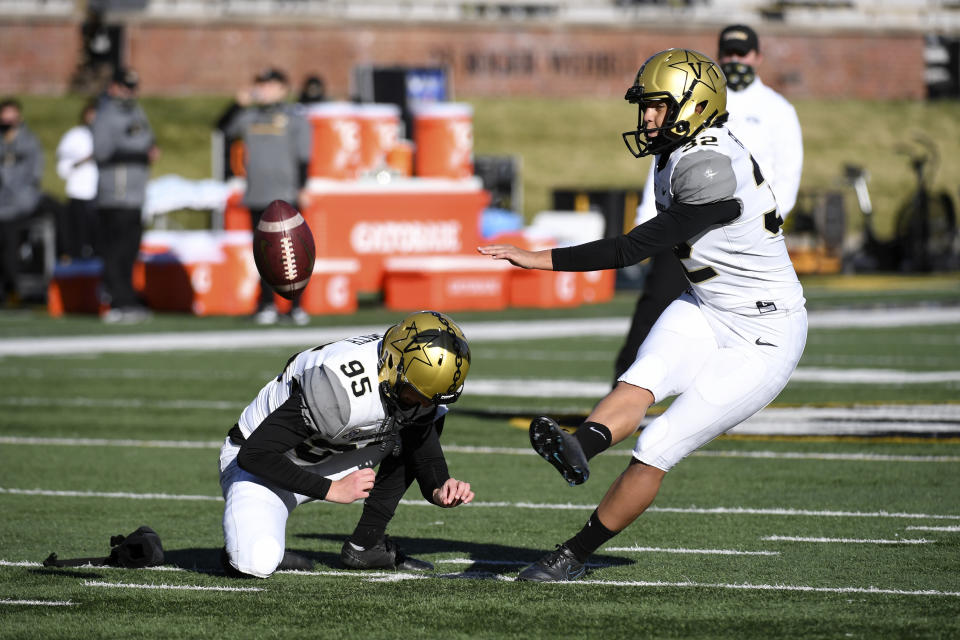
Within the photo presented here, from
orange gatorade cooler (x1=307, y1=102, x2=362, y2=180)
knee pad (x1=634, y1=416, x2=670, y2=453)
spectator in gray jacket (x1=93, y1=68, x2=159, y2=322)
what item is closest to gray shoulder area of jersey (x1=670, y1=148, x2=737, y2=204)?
knee pad (x1=634, y1=416, x2=670, y2=453)

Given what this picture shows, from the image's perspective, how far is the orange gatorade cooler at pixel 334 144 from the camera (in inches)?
720

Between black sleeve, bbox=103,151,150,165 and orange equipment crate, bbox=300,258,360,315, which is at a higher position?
black sleeve, bbox=103,151,150,165

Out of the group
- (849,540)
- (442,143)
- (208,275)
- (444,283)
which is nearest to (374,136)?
(442,143)

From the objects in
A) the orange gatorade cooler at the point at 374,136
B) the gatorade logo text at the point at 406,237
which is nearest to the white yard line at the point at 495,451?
the gatorade logo text at the point at 406,237

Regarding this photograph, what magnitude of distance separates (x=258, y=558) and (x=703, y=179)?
200cm

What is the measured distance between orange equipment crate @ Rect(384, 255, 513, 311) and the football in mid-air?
10858 mm

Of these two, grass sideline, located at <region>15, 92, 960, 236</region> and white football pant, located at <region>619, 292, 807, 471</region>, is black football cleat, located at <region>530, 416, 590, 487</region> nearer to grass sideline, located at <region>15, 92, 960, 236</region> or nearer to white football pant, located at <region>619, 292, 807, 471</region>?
white football pant, located at <region>619, 292, 807, 471</region>

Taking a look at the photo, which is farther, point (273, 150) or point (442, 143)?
point (442, 143)

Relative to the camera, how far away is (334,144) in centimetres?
1830

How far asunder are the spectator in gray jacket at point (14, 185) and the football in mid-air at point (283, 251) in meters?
12.5

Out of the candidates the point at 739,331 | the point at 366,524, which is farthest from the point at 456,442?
the point at 739,331

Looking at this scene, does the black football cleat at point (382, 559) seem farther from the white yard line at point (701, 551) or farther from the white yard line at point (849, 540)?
the white yard line at point (849, 540)

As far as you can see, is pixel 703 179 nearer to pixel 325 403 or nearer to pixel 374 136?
pixel 325 403

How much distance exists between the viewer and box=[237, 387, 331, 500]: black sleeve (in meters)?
5.70
